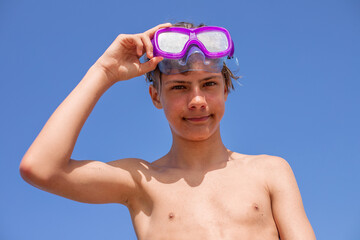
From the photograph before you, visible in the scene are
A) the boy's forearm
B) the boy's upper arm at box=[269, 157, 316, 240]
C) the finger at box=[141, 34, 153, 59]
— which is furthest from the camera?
the finger at box=[141, 34, 153, 59]

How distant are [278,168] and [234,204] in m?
0.51

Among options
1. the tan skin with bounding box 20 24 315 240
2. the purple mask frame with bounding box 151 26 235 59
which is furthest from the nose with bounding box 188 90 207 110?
the purple mask frame with bounding box 151 26 235 59

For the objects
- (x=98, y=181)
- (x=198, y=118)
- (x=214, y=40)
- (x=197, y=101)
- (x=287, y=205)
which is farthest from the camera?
(x=214, y=40)

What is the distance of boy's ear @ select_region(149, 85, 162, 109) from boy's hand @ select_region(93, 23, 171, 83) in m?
0.49

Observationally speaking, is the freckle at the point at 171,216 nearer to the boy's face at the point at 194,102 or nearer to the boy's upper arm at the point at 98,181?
the boy's upper arm at the point at 98,181

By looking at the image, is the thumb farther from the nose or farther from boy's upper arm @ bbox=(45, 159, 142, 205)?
boy's upper arm @ bbox=(45, 159, 142, 205)

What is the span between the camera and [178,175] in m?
3.22

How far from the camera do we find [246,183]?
10.0 ft

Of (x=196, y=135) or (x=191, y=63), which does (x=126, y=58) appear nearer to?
(x=191, y=63)

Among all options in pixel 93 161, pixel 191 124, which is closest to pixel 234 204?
pixel 191 124

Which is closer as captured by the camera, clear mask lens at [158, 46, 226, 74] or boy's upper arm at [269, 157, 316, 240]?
boy's upper arm at [269, 157, 316, 240]

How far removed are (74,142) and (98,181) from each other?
35 centimetres

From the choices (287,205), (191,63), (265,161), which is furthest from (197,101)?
(287,205)

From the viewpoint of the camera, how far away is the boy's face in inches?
121
